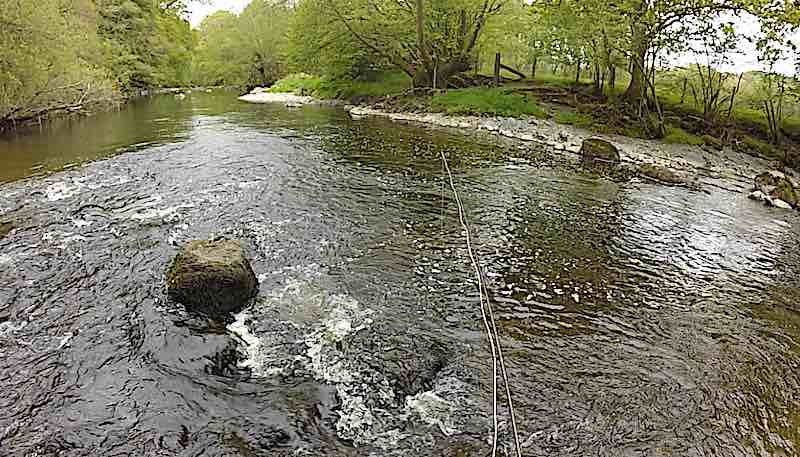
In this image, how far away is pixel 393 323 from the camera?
7195 millimetres

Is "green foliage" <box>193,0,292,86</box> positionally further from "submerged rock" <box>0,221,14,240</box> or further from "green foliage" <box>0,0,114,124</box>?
"submerged rock" <box>0,221,14,240</box>

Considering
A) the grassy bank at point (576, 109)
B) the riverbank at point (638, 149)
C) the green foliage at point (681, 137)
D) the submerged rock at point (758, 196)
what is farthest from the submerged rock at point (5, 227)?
the green foliage at point (681, 137)

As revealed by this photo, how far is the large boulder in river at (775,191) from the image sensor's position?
1413 centimetres

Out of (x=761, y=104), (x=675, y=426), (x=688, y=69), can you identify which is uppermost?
(x=688, y=69)

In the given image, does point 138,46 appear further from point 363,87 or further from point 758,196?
point 758,196

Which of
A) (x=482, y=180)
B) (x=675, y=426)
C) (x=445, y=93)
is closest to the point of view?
(x=675, y=426)

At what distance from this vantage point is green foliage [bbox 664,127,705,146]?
67.2 feet

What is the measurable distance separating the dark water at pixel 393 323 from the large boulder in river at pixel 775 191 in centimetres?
72

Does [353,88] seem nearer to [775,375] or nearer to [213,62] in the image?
[775,375]

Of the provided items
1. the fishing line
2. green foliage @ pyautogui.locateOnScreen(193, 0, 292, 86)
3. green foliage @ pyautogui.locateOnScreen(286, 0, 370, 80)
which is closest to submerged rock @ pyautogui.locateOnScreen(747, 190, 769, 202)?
the fishing line

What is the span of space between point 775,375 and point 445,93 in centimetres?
2691

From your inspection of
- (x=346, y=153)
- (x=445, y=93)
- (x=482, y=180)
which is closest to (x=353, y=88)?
(x=445, y=93)

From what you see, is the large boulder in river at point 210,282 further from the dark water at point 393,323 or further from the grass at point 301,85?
the grass at point 301,85

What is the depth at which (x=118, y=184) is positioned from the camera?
13875mm
